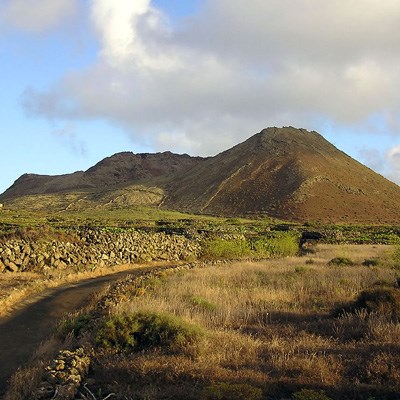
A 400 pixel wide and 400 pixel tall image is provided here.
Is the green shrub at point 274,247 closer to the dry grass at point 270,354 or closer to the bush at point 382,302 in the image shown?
the dry grass at point 270,354

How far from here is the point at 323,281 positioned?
17.1 meters

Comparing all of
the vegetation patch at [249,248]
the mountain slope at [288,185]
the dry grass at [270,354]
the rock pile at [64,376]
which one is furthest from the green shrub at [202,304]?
the mountain slope at [288,185]

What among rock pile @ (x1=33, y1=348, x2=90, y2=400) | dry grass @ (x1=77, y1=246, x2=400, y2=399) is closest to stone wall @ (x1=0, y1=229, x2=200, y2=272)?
dry grass @ (x1=77, y1=246, x2=400, y2=399)

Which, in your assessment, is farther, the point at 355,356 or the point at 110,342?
the point at 110,342

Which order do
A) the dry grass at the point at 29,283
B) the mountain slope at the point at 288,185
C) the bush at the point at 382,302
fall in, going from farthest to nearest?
1. the mountain slope at the point at 288,185
2. the dry grass at the point at 29,283
3. the bush at the point at 382,302

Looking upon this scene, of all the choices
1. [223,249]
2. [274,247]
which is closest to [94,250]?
[223,249]

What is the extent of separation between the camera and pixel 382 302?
1132 cm

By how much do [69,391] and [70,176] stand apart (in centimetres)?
19604

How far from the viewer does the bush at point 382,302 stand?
35.9ft

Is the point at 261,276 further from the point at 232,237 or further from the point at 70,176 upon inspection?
the point at 70,176

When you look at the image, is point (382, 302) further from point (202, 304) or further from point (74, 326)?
point (74, 326)

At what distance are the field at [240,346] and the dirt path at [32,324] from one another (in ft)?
3.19

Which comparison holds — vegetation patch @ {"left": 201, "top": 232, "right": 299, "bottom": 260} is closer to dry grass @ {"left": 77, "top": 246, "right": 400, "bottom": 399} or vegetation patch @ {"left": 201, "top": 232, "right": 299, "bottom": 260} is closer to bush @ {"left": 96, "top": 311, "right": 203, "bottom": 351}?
dry grass @ {"left": 77, "top": 246, "right": 400, "bottom": 399}

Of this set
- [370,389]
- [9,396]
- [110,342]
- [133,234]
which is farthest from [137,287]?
[133,234]
